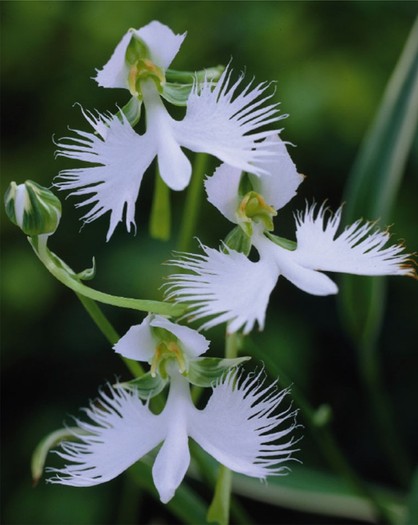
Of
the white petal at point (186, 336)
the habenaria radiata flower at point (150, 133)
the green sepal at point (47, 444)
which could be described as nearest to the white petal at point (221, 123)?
the habenaria radiata flower at point (150, 133)

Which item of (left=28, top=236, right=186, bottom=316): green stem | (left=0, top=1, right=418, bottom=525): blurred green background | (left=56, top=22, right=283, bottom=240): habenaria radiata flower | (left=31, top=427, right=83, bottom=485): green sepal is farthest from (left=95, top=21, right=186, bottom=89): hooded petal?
(left=0, top=1, right=418, bottom=525): blurred green background

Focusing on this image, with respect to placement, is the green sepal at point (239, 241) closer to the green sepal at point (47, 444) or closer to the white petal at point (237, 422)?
the white petal at point (237, 422)

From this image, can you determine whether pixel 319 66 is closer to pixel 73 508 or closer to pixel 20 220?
pixel 73 508

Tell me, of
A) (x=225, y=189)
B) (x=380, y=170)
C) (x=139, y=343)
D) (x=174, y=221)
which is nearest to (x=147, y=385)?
(x=139, y=343)

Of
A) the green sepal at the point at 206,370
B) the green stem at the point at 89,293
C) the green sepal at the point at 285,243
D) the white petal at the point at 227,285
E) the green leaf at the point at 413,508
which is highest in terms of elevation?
the green sepal at the point at 285,243

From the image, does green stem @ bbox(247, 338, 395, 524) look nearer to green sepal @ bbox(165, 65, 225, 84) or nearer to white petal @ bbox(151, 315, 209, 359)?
white petal @ bbox(151, 315, 209, 359)

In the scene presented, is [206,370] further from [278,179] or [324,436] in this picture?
[324,436]
